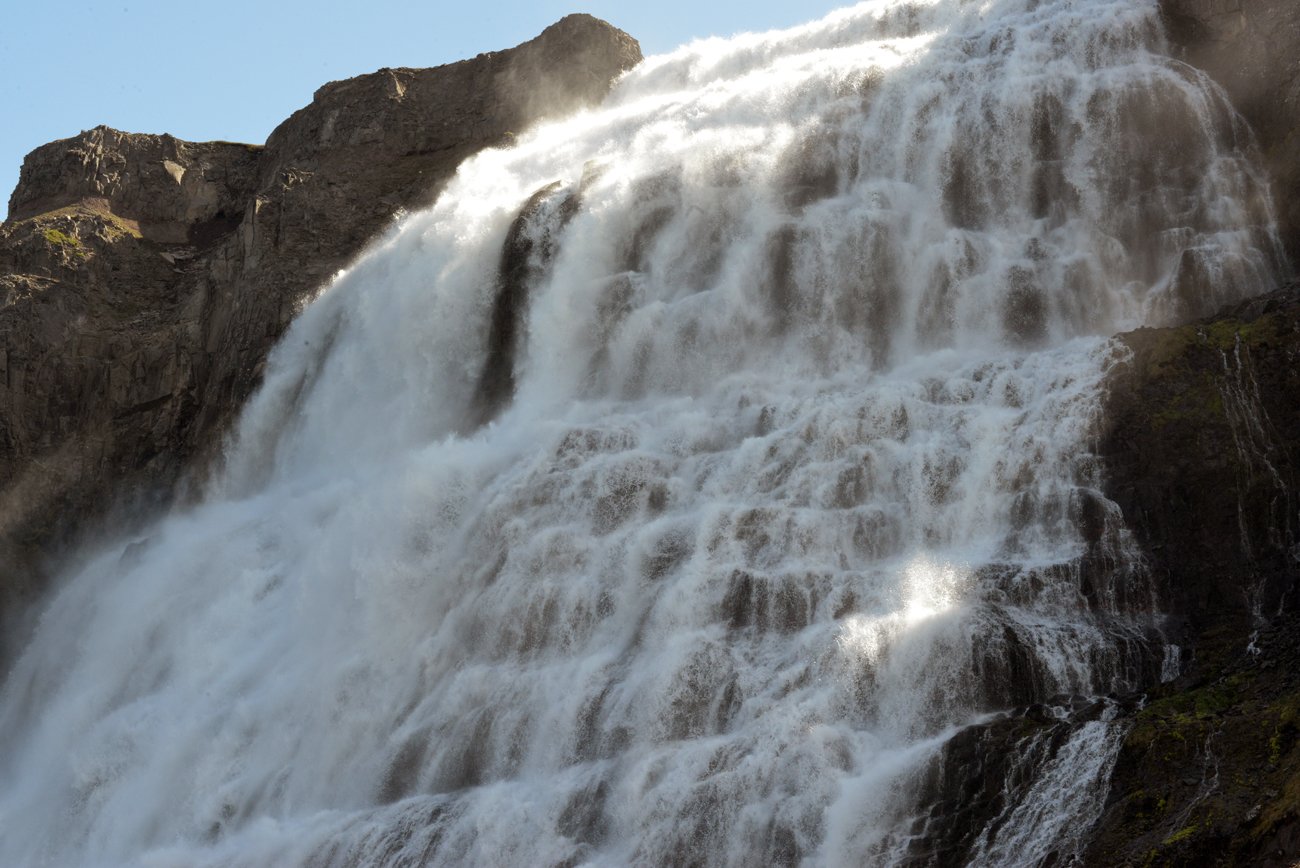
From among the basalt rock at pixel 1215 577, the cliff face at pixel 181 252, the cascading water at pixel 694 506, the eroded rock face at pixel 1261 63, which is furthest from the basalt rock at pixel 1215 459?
the cliff face at pixel 181 252

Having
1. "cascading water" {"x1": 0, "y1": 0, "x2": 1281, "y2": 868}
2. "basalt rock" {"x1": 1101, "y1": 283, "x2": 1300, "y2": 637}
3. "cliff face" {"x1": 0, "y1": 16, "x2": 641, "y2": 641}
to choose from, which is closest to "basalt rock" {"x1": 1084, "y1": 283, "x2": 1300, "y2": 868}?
"basalt rock" {"x1": 1101, "y1": 283, "x2": 1300, "y2": 637}

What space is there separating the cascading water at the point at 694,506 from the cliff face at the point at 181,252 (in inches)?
137

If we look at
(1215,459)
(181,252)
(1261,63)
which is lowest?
(1215,459)

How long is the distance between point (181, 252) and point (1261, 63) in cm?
3875

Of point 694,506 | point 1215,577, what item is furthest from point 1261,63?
point 694,506

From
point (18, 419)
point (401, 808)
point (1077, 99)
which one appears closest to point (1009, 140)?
point (1077, 99)

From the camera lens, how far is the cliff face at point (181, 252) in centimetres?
3650

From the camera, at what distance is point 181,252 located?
44.5 m

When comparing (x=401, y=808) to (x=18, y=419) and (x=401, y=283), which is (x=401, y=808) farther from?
(x=18, y=419)

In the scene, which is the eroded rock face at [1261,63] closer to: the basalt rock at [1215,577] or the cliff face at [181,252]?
the basalt rock at [1215,577]

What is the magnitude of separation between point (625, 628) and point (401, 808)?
4529 mm

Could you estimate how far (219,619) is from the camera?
25375mm

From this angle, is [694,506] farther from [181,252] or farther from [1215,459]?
[181,252]

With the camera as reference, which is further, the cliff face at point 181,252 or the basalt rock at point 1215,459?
the cliff face at point 181,252
